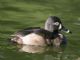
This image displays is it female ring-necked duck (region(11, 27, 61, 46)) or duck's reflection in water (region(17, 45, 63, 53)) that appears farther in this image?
female ring-necked duck (region(11, 27, 61, 46))

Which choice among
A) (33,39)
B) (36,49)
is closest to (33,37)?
(33,39)

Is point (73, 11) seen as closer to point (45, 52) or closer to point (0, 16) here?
point (0, 16)

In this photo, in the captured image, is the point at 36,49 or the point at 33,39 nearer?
the point at 36,49

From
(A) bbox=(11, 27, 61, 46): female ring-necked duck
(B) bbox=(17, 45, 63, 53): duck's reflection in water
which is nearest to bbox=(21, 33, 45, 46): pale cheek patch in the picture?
(A) bbox=(11, 27, 61, 46): female ring-necked duck

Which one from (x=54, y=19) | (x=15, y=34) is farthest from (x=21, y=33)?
(x=54, y=19)

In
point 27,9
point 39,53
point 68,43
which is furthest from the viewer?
point 27,9

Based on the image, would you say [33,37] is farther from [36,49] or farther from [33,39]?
[36,49]

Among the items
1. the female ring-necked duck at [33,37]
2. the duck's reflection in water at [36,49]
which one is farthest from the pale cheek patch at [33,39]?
the duck's reflection in water at [36,49]

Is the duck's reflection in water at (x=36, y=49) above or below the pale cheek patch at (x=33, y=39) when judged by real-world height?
below

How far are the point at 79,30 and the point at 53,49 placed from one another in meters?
→ 1.73

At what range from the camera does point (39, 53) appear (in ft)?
45.2

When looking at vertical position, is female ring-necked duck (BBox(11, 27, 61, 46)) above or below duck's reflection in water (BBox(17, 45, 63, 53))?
above

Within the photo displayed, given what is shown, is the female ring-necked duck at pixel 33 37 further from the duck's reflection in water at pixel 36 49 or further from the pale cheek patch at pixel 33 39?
the duck's reflection in water at pixel 36 49

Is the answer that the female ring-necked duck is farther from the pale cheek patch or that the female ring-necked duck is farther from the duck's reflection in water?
the duck's reflection in water
